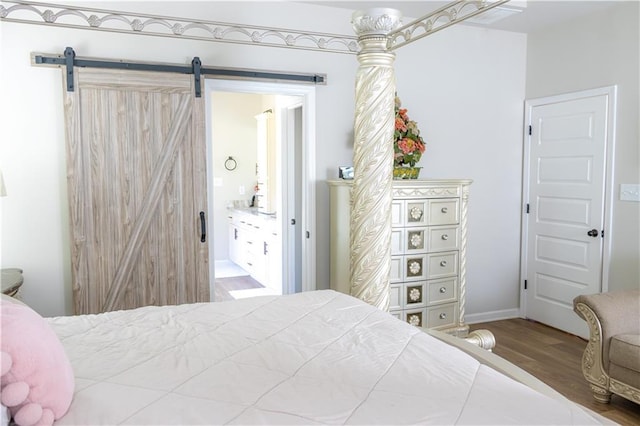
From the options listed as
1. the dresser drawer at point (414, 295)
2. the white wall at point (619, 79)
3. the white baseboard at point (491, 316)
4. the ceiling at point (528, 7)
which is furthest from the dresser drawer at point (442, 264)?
the ceiling at point (528, 7)

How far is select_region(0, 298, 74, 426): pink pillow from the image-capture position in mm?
1101

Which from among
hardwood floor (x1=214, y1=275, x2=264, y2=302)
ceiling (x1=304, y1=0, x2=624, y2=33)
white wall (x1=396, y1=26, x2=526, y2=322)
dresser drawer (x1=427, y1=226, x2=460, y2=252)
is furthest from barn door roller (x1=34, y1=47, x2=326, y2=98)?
hardwood floor (x1=214, y1=275, x2=264, y2=302)

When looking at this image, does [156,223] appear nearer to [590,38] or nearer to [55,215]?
[55,215]

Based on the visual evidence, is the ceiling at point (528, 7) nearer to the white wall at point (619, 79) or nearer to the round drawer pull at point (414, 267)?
the white wall at point (619, 79)

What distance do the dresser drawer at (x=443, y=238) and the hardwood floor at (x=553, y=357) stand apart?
946mm

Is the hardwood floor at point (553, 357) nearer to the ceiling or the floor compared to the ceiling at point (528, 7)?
nearer to the floor

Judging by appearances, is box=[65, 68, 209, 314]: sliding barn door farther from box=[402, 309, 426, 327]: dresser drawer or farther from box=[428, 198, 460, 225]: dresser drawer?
box=[428, 198, 460, 225]: dresser drawer

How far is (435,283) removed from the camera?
3.96 meters

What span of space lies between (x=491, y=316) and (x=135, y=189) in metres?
3.46

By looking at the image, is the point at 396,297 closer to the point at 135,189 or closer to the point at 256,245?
the point at 135,189

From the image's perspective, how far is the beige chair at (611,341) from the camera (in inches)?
117

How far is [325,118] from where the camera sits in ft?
13.4

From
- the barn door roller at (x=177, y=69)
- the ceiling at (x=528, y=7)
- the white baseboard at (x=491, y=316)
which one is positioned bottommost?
the white baseboard at (x=491, y=316)

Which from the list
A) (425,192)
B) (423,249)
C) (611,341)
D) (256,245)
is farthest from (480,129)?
(256,245)
